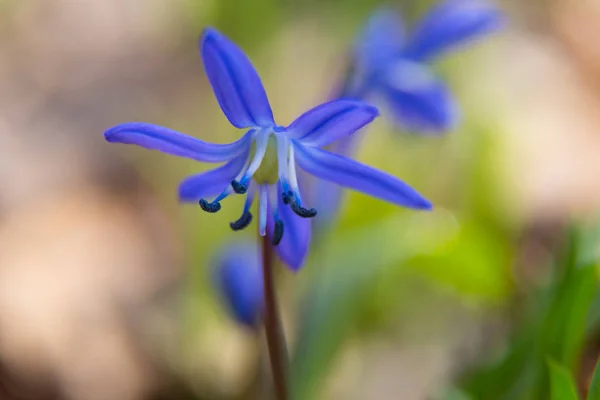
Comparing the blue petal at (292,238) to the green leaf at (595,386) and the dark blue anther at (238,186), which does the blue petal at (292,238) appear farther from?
the green leaf at (595,386)

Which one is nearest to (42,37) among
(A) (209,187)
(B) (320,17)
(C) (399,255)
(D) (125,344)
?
(B) (320,17)

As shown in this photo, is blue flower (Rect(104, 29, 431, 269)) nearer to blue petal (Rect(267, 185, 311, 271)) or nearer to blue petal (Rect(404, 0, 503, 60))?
blue petal (Rect(267, 185, 311, 271))

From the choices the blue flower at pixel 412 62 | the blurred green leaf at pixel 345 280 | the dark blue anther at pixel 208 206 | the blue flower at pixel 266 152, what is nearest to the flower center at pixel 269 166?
the blue flower at pixel 266 152

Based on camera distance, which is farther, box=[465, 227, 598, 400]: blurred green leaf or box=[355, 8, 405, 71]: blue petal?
Answer: box=[355, 8, 405, 71]: blue petal

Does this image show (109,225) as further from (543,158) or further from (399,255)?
(543,158)

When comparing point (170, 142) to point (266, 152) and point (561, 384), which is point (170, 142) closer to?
point (266, 152)

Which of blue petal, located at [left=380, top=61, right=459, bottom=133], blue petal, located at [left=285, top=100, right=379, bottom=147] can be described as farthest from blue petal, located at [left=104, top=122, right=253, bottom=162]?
blue petal, located at [left=380, top=61, right=459, bottom=133]

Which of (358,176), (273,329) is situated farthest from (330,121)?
(273,329)
